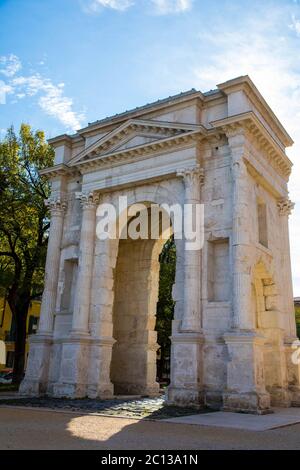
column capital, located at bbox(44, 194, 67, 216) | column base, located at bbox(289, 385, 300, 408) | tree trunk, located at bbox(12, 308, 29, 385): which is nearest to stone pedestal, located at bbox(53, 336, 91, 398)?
column capital, located at bbox(44, 194, 67, 216)

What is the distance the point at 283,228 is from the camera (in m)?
17.3

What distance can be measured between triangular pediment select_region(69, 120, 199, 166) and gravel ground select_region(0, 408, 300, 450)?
9326 mm

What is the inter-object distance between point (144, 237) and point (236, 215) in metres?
6.38

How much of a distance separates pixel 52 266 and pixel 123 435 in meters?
10.6

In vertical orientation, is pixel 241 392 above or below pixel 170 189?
below

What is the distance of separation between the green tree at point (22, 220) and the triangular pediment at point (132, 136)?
453cm

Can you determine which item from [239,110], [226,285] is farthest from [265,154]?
[226,285]

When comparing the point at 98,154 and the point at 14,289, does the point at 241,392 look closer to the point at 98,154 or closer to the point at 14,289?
the point at 98,154

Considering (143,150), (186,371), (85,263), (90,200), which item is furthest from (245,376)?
(90,200)

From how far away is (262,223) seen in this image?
53.4ft

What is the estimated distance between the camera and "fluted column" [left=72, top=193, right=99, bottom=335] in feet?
52.6

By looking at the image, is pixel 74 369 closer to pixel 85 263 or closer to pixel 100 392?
pixel 100 392

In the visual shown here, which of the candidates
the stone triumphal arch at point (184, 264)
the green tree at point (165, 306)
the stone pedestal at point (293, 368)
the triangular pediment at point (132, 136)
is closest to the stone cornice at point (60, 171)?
the stone triumphal arch at point (184, 264)

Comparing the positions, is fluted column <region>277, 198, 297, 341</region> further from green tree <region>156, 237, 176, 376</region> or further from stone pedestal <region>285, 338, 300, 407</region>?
green tree <region>156, 237, 176, 376</region>
